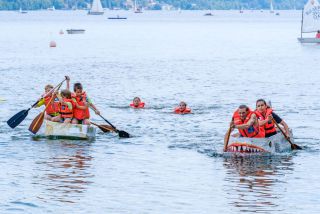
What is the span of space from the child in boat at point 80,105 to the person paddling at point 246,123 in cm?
533

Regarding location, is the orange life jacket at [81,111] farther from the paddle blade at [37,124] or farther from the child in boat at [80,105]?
the paddle blade at [37,124]

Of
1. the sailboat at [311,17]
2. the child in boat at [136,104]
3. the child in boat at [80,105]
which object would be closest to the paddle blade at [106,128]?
the child in boat at [80,105]

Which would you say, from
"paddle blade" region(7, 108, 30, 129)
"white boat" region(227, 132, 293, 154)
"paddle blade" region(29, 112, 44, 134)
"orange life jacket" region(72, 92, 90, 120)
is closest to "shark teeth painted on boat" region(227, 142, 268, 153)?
"white boat" region(227, 132, 293, 154)

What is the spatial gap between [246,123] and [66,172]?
17.2ft

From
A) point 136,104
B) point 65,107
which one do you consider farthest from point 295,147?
point 136,104

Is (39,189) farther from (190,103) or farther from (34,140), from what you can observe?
(190,103)

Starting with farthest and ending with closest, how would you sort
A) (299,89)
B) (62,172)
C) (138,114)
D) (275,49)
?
(275,49)
(299,89)
(138,114)
(62,172)

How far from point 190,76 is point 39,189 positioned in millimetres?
41267

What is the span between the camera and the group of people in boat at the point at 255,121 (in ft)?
86.8

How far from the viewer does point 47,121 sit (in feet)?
99.5

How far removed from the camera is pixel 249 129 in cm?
2678

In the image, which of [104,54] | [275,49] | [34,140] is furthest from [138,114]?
[275,49]

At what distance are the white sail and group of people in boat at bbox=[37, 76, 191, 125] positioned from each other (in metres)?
69.3

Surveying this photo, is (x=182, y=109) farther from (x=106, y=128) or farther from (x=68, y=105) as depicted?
(x=68, y=105)
